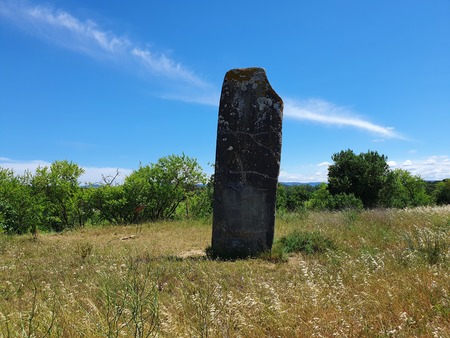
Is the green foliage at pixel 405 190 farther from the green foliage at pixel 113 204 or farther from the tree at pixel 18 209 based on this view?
the tree at pixel 18 209

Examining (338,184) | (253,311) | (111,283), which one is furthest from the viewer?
(338,184)

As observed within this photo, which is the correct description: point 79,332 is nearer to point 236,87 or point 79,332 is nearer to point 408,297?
point 408,297

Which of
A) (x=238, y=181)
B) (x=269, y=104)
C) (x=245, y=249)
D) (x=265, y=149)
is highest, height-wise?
(x=269, y=104)

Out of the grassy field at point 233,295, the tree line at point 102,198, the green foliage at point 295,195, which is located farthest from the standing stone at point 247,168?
the green foliage at point 295,195

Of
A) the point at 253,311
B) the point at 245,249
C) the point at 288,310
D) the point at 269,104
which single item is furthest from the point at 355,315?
the point at 269,104

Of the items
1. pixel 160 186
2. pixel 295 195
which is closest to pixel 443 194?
pixel 295 195

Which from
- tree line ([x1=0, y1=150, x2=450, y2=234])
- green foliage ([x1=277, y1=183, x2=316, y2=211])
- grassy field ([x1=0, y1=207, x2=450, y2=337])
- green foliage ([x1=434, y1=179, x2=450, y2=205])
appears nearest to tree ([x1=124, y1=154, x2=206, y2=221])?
tree line ([x1=0, y1=150, x2=450, y2=234])

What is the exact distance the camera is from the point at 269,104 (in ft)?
26.3

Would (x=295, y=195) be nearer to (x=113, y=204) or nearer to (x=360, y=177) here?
(x=360, y=177)

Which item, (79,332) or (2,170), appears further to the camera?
(2,170)

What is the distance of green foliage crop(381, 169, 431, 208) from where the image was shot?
109 feet

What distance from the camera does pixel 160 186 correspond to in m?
17.2

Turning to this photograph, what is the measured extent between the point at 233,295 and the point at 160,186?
44.7ft

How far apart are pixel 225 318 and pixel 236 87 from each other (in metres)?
5.95
